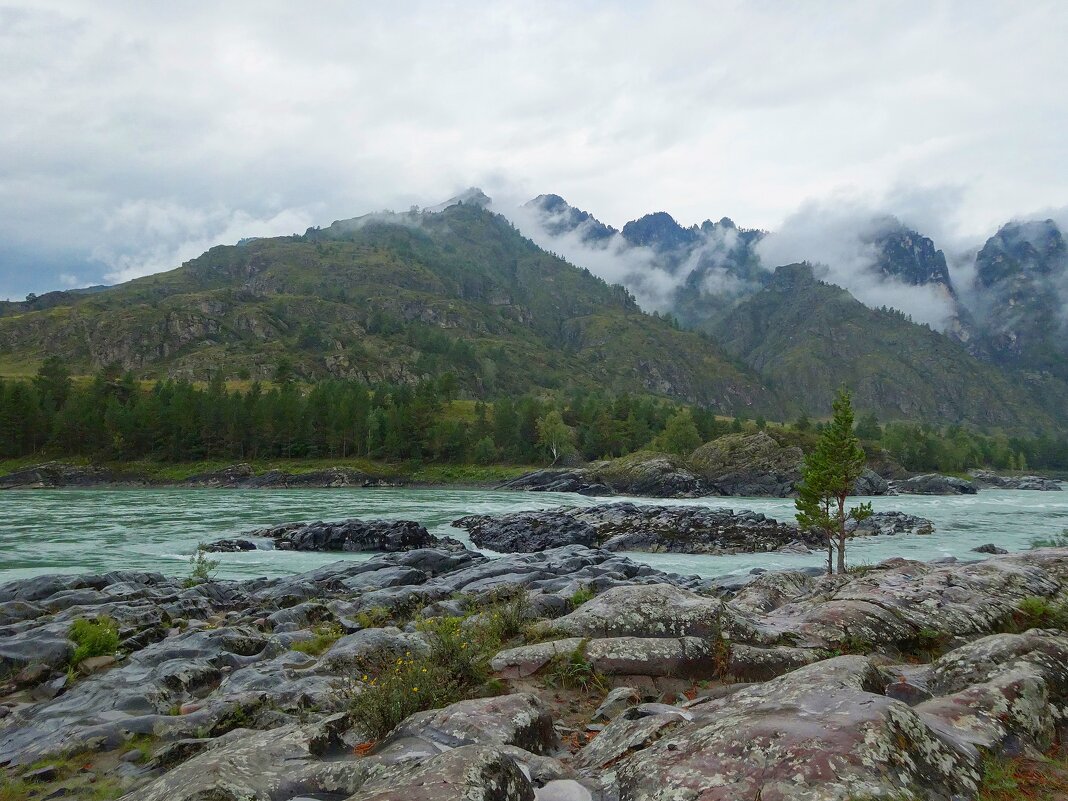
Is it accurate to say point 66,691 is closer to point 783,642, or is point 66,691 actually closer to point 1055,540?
point 783,642

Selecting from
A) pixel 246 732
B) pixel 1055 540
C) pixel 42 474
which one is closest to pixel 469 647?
pixel 246 732

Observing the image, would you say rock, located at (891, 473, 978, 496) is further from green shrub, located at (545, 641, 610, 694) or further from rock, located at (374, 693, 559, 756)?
rock, located at (374, 693, 559, 756)

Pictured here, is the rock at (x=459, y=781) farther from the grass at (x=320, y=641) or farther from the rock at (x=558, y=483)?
the rock at (x=558, y=483)

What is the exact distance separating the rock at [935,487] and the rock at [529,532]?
91.0 meters

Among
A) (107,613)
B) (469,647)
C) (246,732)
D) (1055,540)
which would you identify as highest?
(469,647)

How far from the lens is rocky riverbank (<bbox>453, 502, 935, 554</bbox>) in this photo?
2044 inches

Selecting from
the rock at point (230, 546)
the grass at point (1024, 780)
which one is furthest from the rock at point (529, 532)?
the grass at point (1024, 780)

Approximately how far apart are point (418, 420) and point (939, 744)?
141 m

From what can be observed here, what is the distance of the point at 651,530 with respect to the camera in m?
55.6

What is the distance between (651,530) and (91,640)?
45343 mm

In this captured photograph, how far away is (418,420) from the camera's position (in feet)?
470

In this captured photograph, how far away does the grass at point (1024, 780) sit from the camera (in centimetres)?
603

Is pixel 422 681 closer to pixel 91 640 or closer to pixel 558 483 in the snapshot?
pixel 91 640

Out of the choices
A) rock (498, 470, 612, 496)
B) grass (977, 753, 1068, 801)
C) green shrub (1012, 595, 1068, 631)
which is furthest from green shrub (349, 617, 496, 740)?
rock (498, 470, 612, 496)
